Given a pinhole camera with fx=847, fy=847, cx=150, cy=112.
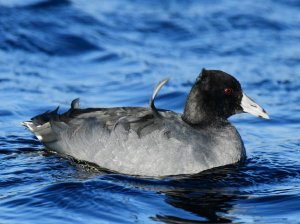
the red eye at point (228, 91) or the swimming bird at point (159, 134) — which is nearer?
the swimming bird at point (159, 134)

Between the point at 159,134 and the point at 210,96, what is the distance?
111cm

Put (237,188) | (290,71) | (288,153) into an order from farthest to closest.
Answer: (290,71), (288,153), (237,188)

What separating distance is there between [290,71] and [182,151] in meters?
7.38

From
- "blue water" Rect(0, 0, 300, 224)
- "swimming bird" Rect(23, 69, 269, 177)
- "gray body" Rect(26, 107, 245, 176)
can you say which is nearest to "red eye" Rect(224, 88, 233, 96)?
"swimming bird" Rect(23, 69, 269, 177)

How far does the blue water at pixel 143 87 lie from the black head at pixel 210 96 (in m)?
0.89

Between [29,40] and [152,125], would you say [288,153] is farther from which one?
[29,40]

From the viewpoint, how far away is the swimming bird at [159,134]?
11.4 meters

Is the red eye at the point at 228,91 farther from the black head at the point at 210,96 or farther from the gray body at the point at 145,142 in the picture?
the gray body at the point at 145,142

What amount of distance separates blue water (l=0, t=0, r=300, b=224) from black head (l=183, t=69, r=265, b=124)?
2.91 ft

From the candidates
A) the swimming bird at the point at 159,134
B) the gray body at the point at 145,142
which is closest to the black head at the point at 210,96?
the swimming bird at the point at 159,134

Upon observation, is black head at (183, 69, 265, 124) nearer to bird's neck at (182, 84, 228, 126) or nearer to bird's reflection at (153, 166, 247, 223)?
bird's neck at (182, 84, 228, 126)

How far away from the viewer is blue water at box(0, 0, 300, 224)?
1055cm

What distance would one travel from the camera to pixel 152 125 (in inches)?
454

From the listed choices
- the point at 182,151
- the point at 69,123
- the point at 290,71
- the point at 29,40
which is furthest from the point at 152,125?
the point at 29,40
